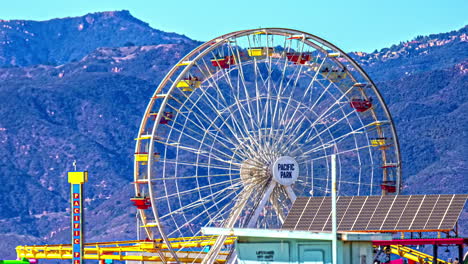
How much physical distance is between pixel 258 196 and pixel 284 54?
34.7 ft

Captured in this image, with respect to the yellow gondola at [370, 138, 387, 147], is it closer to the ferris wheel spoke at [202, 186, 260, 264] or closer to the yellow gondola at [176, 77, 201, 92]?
the ferris wheel spoke at [202, 186, 260, 264]

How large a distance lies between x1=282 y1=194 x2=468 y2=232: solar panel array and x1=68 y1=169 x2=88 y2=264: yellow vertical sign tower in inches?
609

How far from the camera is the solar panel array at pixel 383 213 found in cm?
7331

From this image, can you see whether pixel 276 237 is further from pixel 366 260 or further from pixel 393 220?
pixel 393 220

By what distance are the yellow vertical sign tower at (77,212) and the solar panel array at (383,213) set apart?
15.5 metres

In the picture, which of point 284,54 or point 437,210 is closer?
point 437,210

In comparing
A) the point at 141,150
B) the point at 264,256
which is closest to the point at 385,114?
the point at 141,150

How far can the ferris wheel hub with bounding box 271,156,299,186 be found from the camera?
90.3 metres

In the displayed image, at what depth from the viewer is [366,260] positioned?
190 feet

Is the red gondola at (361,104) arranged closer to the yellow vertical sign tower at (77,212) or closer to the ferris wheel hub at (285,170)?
the ferris wheel hub at (285,170)

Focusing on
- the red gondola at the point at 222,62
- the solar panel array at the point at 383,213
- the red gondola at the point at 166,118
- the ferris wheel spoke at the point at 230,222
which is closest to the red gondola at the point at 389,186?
the ferris wheel spoke at the point at 230,222

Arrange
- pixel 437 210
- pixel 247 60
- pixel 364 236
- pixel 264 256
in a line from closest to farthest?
pixel 364 236 → pixel 264 256 → pixel 437 210 → pixel 247 60

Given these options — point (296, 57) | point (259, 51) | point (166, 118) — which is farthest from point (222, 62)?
point (166, 118)

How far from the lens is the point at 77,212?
88875 millimetres
